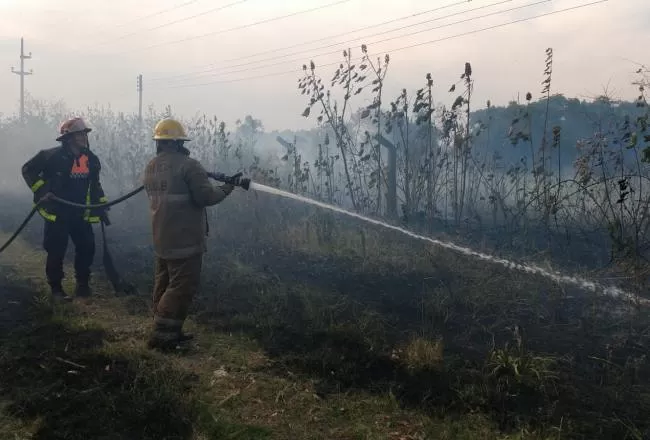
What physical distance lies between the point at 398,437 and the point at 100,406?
1774mm

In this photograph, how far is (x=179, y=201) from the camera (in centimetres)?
423

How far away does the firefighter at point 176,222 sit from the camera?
13.7 feet

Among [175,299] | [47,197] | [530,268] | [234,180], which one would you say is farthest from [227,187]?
[530,268]

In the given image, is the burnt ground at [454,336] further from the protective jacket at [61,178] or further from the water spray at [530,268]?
the protective jacket at [61,178]

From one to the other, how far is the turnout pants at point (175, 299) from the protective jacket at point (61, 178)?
195 cm

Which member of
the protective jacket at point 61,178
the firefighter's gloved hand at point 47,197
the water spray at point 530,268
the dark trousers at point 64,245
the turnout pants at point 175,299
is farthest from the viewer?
Result: the dark trousers at point 64,245

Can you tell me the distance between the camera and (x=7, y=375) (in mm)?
3504

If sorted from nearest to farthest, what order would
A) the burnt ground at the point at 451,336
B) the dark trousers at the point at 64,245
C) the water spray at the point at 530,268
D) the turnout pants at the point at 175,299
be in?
1. the burnt ground at the point at 451,336
2. the turnout pants at the point at 175,299
3. the water spray at the point at 530,268
4. the dark trousers at the point at 64,245

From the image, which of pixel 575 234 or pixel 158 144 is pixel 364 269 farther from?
pixel 575 234

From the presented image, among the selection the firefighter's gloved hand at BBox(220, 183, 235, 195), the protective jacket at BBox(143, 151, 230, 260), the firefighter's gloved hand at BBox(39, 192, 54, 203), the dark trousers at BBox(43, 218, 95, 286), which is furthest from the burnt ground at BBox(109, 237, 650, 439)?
the firefighter's gloved hand at BBox(39, 192, 54, 203)

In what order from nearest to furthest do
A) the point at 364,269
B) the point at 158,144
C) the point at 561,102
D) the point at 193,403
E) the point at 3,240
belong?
the point at 193,403
the point at 158,144
the point at 364,269
the point at 3,240
the point at 561,102

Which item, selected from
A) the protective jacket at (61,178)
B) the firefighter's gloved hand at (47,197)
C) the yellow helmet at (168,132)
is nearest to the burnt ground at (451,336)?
the protective jacket at (61,178)

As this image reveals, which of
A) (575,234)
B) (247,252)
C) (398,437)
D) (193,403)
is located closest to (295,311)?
(193,403)

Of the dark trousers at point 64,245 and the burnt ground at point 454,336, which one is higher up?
the dark trousers at point 64,245
